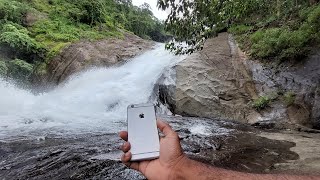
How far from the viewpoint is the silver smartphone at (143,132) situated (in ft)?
5.82

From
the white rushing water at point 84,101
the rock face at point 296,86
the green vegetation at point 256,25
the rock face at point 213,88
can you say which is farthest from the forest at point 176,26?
the white rushing water at point 84,101

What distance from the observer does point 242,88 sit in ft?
34.7

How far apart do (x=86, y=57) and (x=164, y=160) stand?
14.9 meters

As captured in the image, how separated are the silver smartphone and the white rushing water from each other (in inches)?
219

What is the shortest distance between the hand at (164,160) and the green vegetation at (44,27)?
41.3 feet

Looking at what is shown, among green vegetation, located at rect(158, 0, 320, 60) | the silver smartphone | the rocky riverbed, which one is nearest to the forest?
green vegetation, located at rect(158, 0, 320, 60)

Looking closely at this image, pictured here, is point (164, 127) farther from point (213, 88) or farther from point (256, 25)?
point (256, 25)

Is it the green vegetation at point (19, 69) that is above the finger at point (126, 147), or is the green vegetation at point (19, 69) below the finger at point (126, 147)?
above

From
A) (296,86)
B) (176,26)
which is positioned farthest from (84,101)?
(296,86)

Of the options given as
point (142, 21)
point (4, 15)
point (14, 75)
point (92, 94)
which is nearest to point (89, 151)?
point (92, 94)

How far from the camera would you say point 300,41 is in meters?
10.0

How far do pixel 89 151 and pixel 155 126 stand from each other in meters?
3.80

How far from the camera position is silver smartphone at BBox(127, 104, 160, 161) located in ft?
5.82

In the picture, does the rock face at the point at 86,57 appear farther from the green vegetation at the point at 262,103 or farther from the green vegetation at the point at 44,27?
the green vegetation at the point at 262,103
